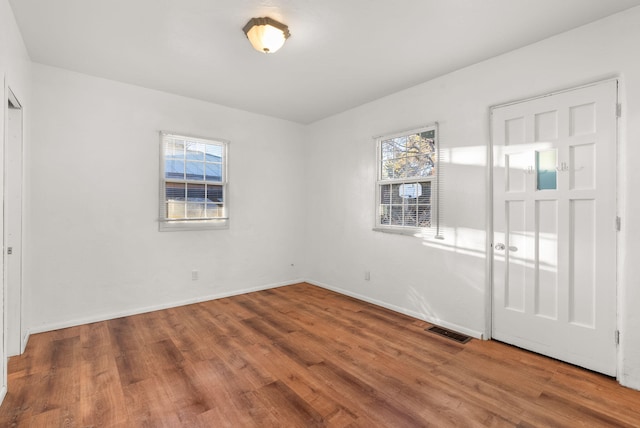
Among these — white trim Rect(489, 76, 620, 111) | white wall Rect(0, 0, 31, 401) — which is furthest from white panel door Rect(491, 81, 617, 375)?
white wall Rect(0, 0, 31, 401)

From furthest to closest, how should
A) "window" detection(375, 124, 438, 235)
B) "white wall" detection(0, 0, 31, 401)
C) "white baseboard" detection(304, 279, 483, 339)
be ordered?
"window" detection(375, 124, 438, 235)
"white baseboard" detection(304, 279, 483, 339)
"white wall" detection(0, 0, 31, 401)

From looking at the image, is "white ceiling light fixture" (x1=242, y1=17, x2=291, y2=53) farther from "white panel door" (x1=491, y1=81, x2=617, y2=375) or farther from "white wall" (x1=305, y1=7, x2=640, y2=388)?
"white panel door" (x1=491, y1=81, x2=617, y2=375)

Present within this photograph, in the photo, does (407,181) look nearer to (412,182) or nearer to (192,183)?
(412,182)

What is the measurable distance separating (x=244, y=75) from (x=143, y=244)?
8.04 ft

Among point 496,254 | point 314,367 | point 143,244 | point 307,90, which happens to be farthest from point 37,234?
point 496,254

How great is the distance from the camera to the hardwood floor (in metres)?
1.94

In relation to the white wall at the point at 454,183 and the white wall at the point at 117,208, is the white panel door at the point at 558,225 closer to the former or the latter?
the white wall at the point at 454,183

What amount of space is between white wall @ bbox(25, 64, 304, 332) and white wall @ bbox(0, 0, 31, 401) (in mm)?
547

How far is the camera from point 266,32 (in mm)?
2469

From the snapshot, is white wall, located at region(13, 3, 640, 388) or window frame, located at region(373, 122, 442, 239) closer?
white wall, located at region(13, 3, 640, 388)

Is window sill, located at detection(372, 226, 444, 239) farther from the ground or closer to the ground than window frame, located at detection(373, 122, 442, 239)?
closer to the ground

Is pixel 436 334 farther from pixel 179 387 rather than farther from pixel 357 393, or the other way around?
pixel 179 387

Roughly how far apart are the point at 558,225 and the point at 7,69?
4.61 meters

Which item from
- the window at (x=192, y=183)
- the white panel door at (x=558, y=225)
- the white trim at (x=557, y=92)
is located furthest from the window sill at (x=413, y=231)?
the window at (x=192, y=183)
